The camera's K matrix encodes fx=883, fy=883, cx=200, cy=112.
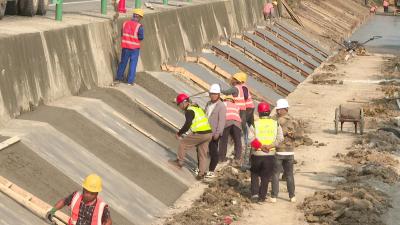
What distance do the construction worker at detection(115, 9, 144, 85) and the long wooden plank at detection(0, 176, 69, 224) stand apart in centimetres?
793

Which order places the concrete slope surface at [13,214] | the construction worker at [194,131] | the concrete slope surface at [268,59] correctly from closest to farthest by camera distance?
the concrete slope surface at [13,214]
the construction worker at [194,131]
the concrete slope surface at [268,59]

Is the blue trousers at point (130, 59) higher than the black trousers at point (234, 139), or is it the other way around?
the blue trousers at point (130, 59)

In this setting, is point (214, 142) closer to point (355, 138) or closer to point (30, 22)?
point (30, 22)

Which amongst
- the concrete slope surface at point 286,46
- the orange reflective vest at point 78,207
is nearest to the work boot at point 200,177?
the orange reflective vest at point 78,207

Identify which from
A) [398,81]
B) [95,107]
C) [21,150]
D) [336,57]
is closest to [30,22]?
[95,107]

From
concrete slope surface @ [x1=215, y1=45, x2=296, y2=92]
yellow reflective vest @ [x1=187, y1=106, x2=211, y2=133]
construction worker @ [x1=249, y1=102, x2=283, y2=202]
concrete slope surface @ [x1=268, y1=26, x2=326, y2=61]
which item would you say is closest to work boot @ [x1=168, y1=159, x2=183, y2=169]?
yellow reflective vest @ [x1=187, y1=106, x2=211, y2=133]

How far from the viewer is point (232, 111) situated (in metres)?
17.9

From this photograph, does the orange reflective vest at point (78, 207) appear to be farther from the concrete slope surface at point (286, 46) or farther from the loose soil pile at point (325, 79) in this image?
the concrete slope surface at point (286, 46)

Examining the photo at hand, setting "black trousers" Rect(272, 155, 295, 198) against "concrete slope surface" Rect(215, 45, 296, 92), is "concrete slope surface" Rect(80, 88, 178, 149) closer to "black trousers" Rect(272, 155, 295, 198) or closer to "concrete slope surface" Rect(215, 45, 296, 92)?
"black trousers" Rect(272, 155, 295, 198)

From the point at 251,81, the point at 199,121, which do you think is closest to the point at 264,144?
the point at 199,121

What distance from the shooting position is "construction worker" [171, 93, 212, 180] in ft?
52.4

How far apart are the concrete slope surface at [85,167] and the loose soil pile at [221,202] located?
1.72 ft

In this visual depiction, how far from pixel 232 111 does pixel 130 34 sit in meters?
3.15

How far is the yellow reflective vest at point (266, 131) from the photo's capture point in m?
15.2
